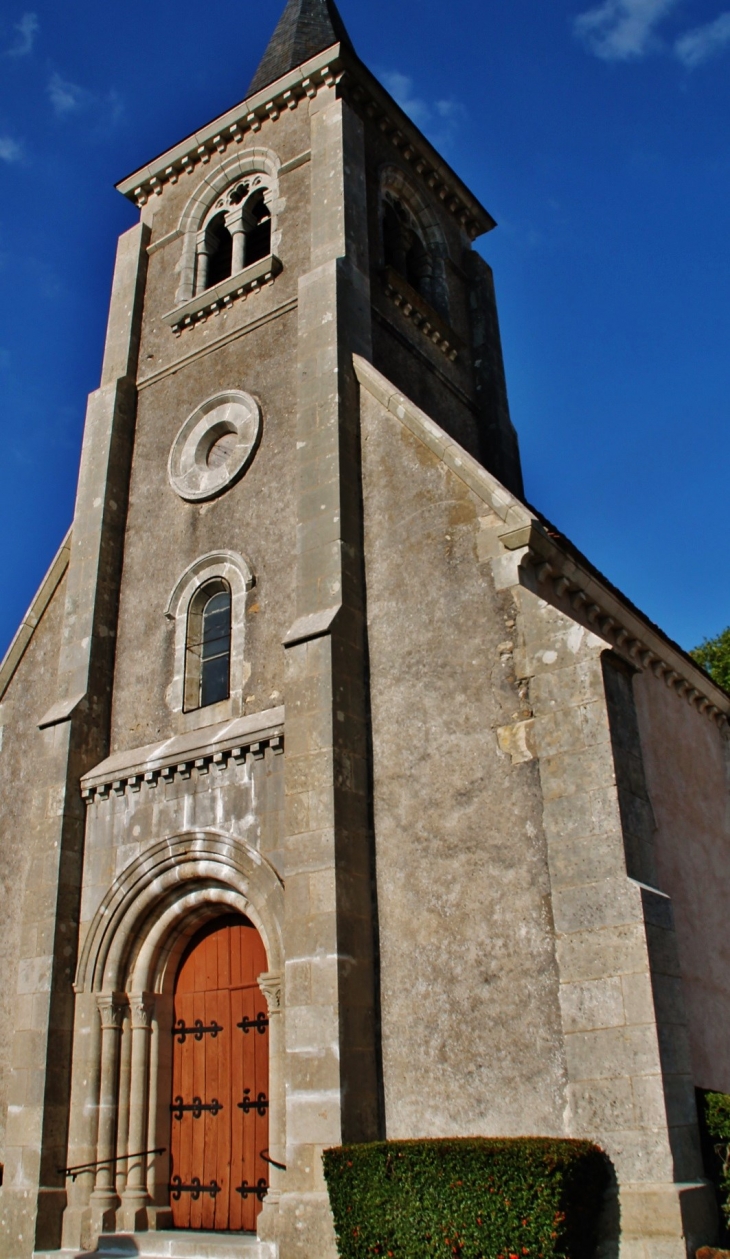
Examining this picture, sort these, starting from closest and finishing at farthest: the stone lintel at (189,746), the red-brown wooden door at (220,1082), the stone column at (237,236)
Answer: the red-brown wooden door at (220,1082) → the stone lintel at (189,746) → the stone column at (237,236)

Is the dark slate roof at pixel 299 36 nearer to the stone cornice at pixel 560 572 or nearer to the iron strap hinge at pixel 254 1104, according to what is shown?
the stone cornice at pixel 560 572

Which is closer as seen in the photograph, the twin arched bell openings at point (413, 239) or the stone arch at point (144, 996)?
the stone arch at point (144, 996)

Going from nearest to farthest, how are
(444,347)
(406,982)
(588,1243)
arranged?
(588,1243), (406,982), (444,347)

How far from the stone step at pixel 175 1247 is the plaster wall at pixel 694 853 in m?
4.53

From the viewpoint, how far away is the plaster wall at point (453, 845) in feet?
29.0

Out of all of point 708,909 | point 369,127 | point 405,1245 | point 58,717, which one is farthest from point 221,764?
point 369,127

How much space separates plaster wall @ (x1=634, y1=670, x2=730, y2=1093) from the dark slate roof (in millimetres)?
12801

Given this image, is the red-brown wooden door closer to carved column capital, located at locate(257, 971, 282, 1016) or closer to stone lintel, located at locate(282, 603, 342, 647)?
carved column capital, located at locate(257, 971, 282, 1016)

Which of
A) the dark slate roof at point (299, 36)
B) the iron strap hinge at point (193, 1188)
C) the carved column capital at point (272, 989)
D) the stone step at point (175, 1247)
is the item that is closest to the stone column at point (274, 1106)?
the carved column capital at point (272, 989)

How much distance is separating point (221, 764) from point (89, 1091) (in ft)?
12.0

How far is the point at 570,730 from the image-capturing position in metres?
9.21

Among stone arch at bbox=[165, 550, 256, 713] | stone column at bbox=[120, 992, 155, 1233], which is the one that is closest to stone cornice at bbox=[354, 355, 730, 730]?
stone arch at bbox=[165, 550, 256, 713]

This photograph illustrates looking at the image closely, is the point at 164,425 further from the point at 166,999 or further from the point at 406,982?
the point at 406,982

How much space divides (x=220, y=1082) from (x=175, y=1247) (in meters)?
1.53
